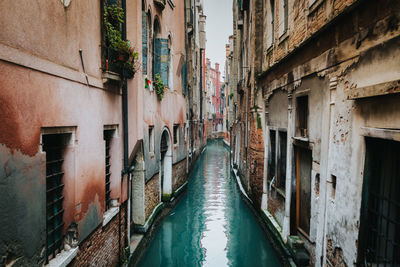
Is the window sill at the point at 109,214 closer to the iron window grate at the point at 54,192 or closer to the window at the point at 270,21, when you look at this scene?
the iron window grate at the point at 54,192

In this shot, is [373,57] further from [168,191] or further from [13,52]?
[168,191]

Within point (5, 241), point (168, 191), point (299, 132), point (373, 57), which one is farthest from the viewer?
point (168, 191)

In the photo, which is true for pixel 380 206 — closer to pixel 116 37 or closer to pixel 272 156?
pixel 116 37

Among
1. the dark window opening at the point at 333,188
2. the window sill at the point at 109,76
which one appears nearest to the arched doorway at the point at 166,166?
the window sill at the point at 109,76

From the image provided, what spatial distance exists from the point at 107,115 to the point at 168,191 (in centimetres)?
626

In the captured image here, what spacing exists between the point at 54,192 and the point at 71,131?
86cm

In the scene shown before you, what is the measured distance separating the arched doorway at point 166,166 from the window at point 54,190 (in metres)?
6.82

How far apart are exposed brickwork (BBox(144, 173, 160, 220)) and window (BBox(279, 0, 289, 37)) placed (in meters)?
5.69

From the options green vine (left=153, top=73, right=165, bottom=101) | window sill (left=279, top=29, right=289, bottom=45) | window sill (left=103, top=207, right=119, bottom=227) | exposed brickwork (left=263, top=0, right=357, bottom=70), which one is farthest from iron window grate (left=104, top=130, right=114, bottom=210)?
window sill (left=279, top=29, right=289, bottom=45)

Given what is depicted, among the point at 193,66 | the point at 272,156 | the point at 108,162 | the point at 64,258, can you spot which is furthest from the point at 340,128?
the point at 193,66

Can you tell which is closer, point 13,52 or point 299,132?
point 13,52

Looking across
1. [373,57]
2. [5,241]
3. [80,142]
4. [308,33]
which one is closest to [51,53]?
[80,142]

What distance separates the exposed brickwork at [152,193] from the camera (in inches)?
323

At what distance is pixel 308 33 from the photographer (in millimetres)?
5398
